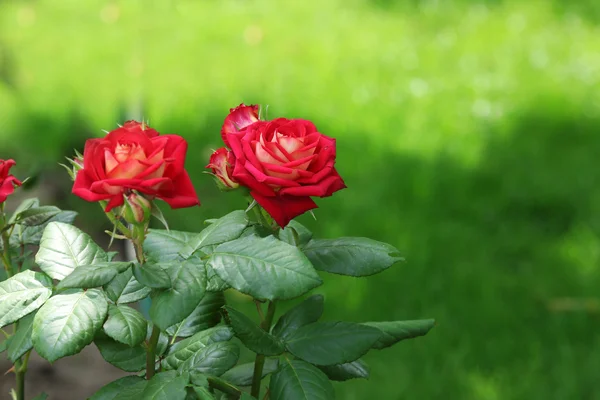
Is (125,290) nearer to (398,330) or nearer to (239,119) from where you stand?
(239,119)

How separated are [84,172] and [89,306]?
0.48ft

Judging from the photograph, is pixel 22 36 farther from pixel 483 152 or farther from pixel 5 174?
pixel 5 174

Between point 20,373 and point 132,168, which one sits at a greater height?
point 132,168

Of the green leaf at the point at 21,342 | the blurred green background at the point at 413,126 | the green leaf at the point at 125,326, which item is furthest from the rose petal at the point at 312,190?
the blurred green background at the point at 413,126

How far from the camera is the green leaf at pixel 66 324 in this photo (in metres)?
0.84

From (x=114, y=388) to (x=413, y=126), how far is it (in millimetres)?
2605

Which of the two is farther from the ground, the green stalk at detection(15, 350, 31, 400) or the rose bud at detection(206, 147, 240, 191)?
the rose bud at detection(206, 147, 240, 191)

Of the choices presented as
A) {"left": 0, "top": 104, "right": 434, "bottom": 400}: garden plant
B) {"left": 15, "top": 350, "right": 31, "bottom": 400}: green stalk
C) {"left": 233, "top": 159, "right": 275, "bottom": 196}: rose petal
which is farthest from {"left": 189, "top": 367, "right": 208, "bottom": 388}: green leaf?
{"left": 15, "top": 350, "right": 31, "bottom": 400}: green stalk

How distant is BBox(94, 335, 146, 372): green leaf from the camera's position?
3.16ft

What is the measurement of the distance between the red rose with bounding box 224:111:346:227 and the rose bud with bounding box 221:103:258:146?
39 millimetres

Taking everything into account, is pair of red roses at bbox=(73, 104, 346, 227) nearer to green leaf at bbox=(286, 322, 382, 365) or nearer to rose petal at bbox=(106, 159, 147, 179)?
rose petal at bbox=(106, 159, 147, 179)

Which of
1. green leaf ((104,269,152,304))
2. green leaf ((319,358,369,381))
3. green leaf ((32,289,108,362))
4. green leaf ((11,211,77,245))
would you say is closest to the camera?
green leaf ((32,289,108,362))

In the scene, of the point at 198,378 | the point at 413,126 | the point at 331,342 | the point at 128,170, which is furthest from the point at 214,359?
the point at 413,126

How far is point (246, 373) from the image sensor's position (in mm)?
1120
